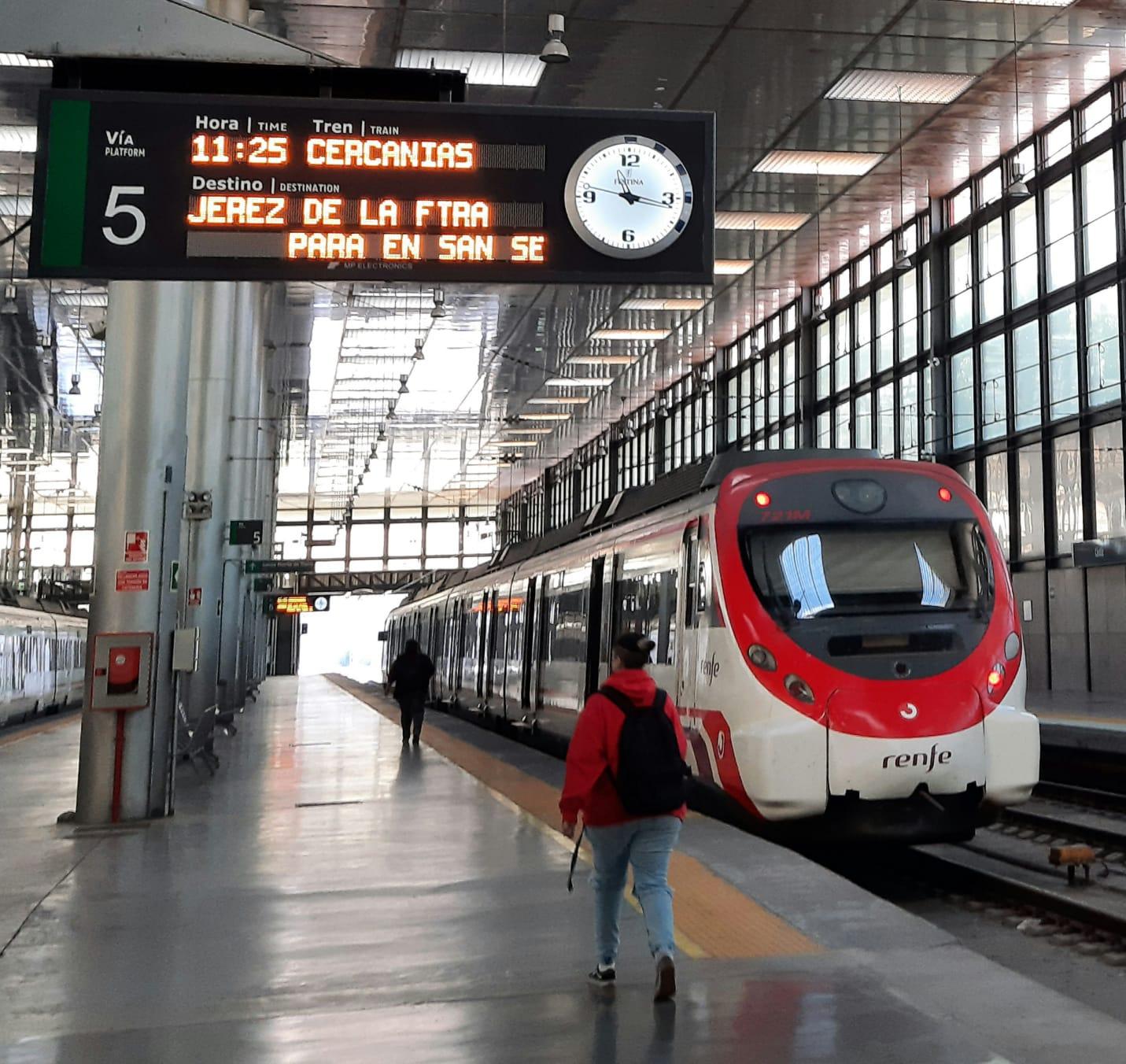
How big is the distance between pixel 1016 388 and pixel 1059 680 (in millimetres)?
5593

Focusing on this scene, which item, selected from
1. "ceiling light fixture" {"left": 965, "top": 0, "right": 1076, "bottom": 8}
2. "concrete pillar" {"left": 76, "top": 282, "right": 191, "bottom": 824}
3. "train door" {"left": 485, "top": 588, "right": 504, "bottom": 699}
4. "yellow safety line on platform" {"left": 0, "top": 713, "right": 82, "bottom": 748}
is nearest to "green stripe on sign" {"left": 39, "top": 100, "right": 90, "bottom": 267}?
"concrete pillar" {"left": 76, "top": 282, "right": 191, "bottom": 824}

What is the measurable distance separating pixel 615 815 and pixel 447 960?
3.88 feet

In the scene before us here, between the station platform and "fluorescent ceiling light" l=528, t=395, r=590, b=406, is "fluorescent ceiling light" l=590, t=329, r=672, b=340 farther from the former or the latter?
the station platform

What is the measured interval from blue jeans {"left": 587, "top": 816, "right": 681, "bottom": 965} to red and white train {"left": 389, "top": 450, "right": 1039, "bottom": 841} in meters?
3.34

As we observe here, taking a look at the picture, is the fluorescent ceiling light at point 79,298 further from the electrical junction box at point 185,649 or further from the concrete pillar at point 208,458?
the electrical junction box at point 185,649

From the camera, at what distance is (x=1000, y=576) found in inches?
381

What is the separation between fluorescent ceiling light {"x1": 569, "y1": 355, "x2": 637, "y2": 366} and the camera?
34.5 m

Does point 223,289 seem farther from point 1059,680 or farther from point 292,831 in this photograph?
point 1059,680

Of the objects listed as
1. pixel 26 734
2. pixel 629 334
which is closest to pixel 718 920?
pixel 26 734

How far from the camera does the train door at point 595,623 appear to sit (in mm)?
14133

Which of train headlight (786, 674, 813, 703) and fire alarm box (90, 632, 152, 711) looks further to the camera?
fire alarm box (90, 632, 152, 711)

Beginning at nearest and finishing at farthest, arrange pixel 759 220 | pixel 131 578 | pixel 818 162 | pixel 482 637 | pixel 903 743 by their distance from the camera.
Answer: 1. pixel 903 743
2. pixel 131 578
3. pixel 818 162
4. pixel 482 637
5. pixel 759 220

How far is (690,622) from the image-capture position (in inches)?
408

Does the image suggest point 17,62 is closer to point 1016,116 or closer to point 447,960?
point 447,960
